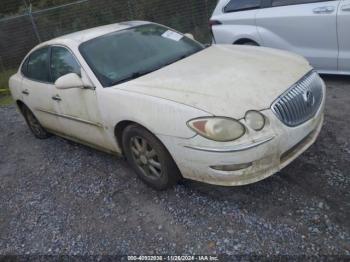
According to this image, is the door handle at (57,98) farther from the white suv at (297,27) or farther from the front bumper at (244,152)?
the white suv at (297,27)

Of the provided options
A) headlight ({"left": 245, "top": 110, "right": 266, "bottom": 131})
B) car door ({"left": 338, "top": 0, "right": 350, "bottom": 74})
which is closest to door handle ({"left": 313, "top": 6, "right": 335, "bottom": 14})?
car door ({"left": 338, "top": 0, "right": 350, "bottom": 74})

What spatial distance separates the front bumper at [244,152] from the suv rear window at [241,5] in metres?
3.27

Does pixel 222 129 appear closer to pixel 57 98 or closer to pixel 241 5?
pixel 57 98

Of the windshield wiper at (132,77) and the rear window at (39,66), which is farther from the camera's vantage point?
the rear window at (39,66)

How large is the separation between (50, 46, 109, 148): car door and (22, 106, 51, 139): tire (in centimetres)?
110

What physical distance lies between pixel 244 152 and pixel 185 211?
2.82 ft

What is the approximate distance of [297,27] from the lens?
18.1 ft

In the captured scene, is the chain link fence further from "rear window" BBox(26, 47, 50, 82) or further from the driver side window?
the driver side window

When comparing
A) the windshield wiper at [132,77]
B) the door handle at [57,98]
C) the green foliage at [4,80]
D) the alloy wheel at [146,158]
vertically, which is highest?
the windshield wiper at [132,77]

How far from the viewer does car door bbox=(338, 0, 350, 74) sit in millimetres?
4992

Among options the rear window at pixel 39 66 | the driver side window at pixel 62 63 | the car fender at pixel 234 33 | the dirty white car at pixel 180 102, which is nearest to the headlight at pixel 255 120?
Answer: the dirty white car at pixel 180 102

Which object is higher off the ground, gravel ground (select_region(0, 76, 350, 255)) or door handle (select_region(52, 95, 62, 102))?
door handle (select_region(52, 95, 62, 102))

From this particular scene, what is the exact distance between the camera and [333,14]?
5.09 meters

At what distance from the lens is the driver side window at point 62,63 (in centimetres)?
436
